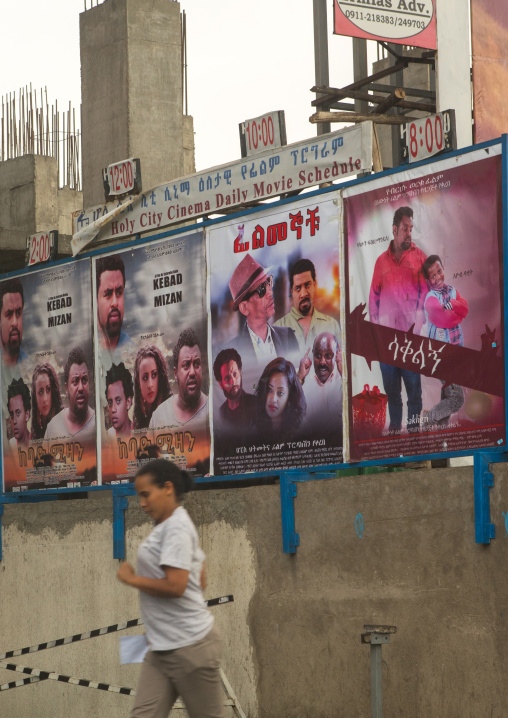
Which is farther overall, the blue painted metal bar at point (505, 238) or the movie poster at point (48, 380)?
the movie poster at point (48, 380)

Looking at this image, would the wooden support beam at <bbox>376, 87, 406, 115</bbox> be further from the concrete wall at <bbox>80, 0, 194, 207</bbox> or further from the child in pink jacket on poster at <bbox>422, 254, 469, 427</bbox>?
the child in pink jacket on poster at <bbox>422, 254, 469, 427</bbox>

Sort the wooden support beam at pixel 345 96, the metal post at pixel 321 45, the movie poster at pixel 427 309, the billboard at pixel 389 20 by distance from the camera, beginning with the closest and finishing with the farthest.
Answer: the movie poster at pixel 427 309
the billboard at pixel 389 20
the wooden support beam at pixel 345 96
the metal post at pixel 321 45

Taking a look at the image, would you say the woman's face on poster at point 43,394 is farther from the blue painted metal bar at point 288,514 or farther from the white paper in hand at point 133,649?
the white paper in hand at point 133,649

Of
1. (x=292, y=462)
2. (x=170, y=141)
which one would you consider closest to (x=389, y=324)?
(x=292, y=462)

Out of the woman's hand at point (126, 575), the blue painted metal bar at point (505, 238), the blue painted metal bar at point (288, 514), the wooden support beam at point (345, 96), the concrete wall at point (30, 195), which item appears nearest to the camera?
the woman's hand at point (126, 575)

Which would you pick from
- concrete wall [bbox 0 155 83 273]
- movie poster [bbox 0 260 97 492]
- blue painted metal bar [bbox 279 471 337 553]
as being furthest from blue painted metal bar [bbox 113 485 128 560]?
concrete wall [bbox 0 155 83 273]

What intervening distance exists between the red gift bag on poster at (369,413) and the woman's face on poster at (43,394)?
4.38 meters

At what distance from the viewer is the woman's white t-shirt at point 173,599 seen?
5973mm

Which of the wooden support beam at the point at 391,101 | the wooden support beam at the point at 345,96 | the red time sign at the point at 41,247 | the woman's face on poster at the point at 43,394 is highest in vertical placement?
the wooden support beam at the point at 345,96

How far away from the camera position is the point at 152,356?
39.6 feet

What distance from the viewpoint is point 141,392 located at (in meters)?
12.1

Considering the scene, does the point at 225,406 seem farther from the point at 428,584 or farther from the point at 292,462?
the point at 428,584

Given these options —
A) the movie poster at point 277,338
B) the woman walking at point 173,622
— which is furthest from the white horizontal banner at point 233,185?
the woman walking at point 173,622

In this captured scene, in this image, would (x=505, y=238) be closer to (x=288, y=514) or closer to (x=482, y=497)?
(x=482, y=497)
